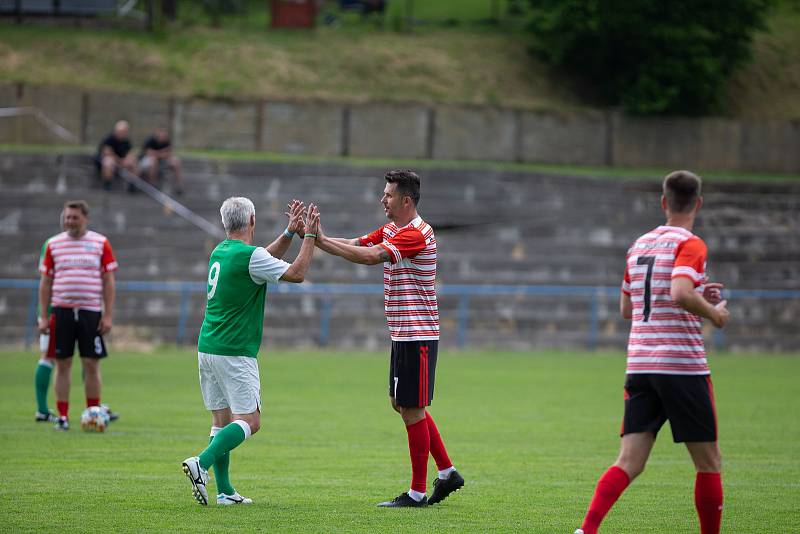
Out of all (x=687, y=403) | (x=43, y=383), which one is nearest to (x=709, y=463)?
(x=687, y=403)

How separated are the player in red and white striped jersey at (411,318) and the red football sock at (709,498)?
2160mm

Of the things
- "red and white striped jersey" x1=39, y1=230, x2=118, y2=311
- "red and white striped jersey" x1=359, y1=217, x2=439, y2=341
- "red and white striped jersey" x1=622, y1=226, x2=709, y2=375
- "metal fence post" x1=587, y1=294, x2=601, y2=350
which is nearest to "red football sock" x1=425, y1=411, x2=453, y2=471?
"red and white striped jersey" x1=359, y1=217, x2=439, y2=341

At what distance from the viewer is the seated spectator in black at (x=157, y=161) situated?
27.4 m

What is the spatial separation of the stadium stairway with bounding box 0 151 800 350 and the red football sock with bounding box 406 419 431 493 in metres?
17.2

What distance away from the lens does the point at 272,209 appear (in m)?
27.6

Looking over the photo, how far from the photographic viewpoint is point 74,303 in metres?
12.1

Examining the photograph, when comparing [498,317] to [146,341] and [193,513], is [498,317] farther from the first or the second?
[193,513]

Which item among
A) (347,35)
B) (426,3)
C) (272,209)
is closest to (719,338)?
(272,209)

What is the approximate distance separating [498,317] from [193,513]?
19045 millimetres

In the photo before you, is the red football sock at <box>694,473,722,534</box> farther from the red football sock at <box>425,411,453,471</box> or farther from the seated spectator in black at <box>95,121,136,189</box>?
the seated spectator in black at <box>95,121,136,189</box>

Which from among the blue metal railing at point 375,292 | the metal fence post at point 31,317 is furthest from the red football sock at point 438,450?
the metal fence post at point 31,317

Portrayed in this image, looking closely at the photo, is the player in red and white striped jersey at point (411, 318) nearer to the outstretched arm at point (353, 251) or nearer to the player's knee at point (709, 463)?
the outstretched arm at point (353, 251)

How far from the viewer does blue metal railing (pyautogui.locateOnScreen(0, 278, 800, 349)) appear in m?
24.1

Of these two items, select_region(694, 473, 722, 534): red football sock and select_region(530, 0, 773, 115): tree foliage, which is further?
select_region(530, 0, 773, 115): tree foliage
